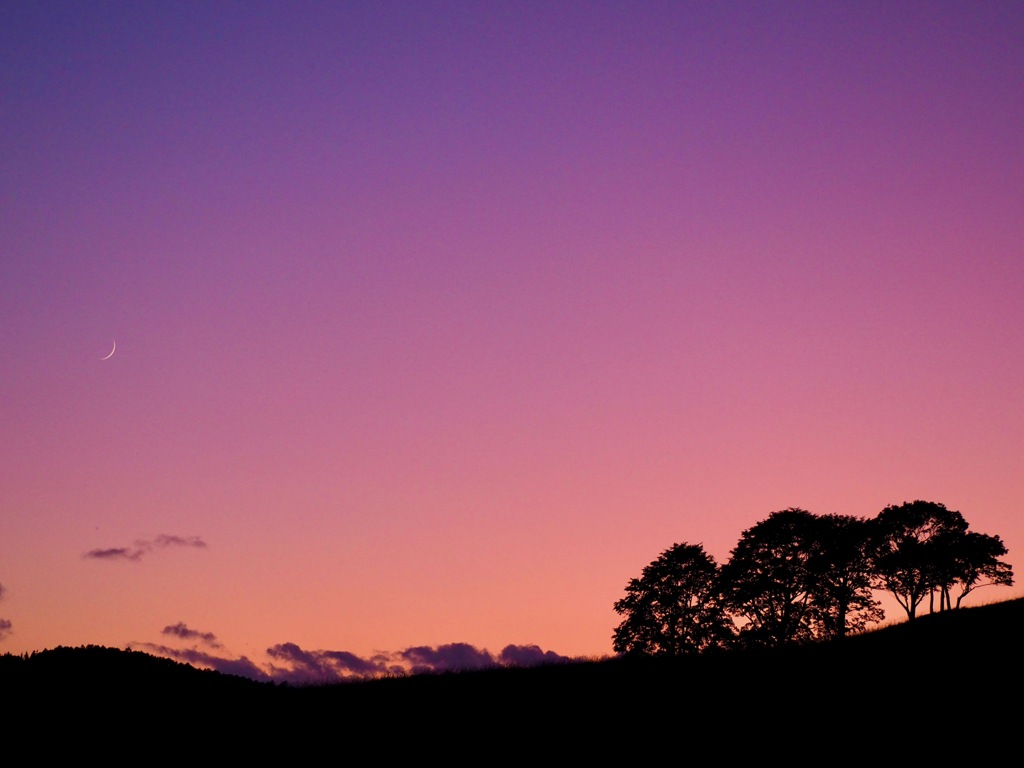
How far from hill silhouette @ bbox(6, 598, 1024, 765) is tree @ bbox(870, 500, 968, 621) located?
3440 centimetres

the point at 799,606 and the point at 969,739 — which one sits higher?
the point at 799,606

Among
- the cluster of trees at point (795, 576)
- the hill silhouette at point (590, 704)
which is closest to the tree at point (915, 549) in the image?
the cluster of trees at point (795, 576)

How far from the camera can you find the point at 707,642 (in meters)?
64.8

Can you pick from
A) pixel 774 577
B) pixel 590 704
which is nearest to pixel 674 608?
pixel 774 577

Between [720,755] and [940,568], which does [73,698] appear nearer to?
[720,755]

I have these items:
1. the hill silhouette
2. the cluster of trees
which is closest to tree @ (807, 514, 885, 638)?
the cluster of trees

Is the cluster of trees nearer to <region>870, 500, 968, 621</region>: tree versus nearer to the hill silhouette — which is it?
<region>870, 500, 968, 621</region>: tree

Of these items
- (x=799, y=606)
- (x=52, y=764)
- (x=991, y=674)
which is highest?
(x=799, y=606)

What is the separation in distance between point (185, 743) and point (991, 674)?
25.5 m

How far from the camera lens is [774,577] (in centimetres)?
6694

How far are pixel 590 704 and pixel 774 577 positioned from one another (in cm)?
4187

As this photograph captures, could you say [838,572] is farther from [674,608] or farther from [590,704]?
[590,704]

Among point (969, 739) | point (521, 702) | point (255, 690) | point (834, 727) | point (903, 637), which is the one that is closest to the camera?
point (969, 739)

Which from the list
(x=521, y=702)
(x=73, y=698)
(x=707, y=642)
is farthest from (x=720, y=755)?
(x=707, y=642)
